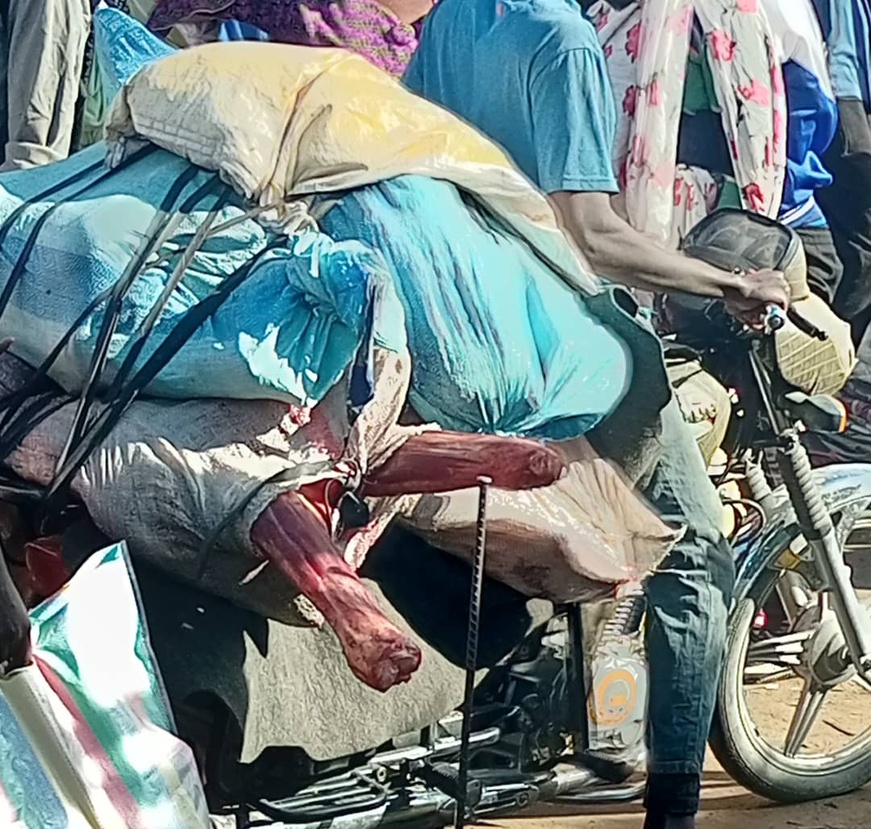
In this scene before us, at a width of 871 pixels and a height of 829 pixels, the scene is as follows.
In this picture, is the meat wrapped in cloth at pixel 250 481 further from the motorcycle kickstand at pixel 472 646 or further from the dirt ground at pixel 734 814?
the dirt ground at pixel 734 814

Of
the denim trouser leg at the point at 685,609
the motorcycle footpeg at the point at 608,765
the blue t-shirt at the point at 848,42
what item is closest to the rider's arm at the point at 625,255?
the denim trouser leg at the point at 685,609

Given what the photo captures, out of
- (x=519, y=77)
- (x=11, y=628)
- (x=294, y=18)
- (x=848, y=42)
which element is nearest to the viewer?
(x=11, y=628)

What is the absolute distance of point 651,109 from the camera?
305cm

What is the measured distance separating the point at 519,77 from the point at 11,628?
122 centimetres

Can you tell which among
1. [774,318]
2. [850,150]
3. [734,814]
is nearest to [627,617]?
[774,318]

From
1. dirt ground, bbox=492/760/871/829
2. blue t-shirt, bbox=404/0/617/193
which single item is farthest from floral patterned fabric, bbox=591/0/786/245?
dirt ground, bbox=492/760/871/829

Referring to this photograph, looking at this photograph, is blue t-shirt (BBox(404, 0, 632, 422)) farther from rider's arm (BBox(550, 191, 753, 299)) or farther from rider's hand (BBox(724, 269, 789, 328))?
rider's hand (BBox(724, 269, 789, 328))

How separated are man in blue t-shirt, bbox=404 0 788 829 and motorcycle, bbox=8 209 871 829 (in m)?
0.05

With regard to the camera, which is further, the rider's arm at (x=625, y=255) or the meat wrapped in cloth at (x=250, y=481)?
the rider's arm at (x=625, y=255)

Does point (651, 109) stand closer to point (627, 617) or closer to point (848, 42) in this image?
point (848, 42)

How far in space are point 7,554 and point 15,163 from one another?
0.63 m

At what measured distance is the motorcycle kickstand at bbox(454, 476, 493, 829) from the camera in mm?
2861

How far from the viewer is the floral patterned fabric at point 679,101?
3016mm

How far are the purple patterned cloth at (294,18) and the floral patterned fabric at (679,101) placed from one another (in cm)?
44
